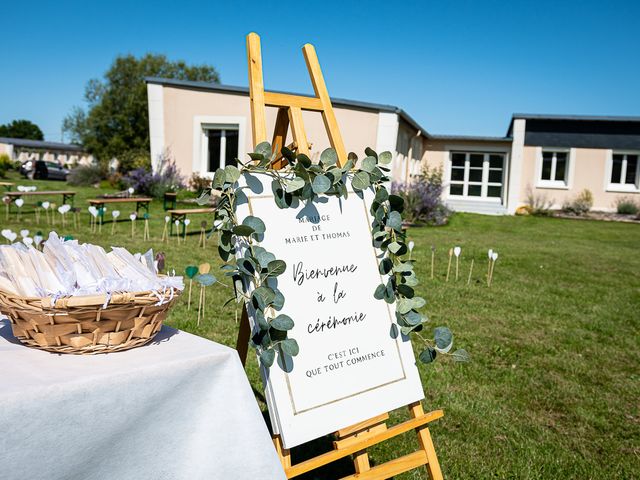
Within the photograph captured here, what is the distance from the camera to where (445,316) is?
17.7 ft

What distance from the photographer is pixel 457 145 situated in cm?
2262

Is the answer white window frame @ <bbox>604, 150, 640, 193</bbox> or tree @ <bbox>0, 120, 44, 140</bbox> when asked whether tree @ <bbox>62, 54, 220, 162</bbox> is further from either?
tree @ <bbox>0, 120, 44, 140</bbox>

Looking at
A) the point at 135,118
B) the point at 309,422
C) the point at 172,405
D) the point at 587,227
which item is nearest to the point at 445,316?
the point at 309,422

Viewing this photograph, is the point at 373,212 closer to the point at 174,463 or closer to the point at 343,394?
the point at 343,394

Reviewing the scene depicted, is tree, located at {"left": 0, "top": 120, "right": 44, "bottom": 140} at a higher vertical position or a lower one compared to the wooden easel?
higher

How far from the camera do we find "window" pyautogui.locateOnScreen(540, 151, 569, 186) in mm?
21266

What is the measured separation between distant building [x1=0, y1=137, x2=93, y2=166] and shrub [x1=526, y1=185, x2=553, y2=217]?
1786 inches

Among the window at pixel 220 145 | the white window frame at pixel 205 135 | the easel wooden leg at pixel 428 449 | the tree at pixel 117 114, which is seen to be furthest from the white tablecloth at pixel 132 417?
the tree at pixel 117 114

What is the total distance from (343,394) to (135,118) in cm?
3185

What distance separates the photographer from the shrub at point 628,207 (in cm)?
2012

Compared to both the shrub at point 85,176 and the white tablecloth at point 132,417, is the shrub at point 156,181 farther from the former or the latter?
the white tablecloth at point 132,417

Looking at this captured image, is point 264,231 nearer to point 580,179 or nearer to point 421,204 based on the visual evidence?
point 421,204

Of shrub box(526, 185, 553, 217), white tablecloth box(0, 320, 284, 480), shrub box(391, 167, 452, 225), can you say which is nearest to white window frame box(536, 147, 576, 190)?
shrub box(526, 185, 553, 217)

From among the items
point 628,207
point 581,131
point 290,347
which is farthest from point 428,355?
point 581,131
